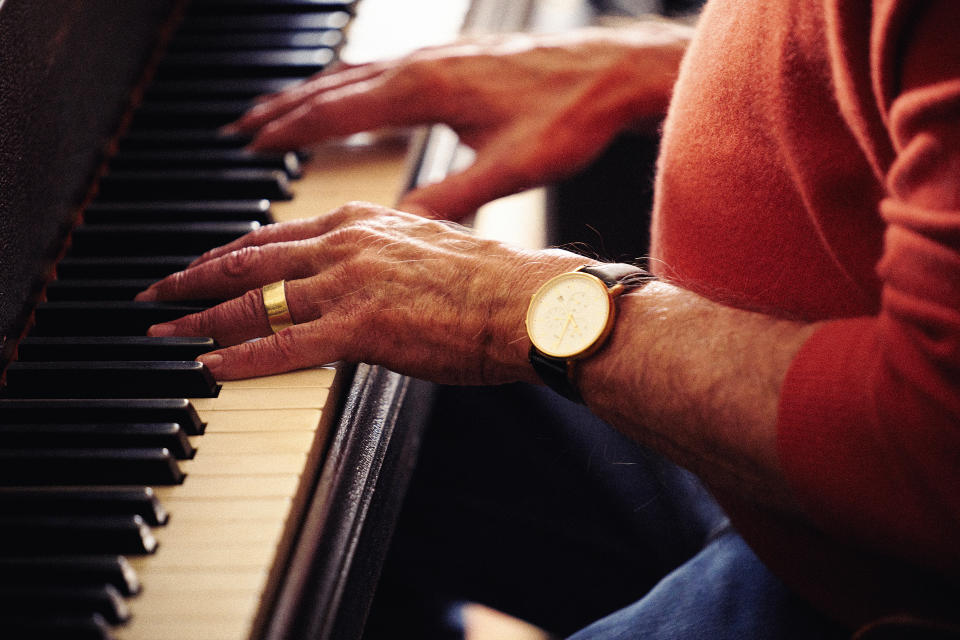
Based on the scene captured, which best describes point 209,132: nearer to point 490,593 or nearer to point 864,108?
point 490,593

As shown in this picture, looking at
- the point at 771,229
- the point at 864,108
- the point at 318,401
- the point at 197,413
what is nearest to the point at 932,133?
the point at 864,108

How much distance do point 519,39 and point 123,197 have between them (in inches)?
25.6

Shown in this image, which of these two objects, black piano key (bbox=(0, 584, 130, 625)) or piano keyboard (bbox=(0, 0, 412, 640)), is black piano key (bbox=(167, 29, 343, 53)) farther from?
black piano key (bbox=(0, 584, 130, 625))

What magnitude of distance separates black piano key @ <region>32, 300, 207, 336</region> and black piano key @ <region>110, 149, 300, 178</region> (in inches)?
A: 11.6

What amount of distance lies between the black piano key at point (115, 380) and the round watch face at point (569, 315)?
1.10 ft

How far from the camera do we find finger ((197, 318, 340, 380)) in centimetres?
83

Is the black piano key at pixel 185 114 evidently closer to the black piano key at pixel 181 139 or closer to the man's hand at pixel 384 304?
the black piano key at pixel 181 139

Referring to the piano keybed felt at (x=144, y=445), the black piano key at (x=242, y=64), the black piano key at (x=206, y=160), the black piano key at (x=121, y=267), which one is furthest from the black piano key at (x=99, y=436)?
the black piano key at (x=242, y=64)

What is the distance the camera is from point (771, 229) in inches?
30.9

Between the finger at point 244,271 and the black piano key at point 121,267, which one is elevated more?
the finger at point 244,271

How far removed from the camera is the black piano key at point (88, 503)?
2.31 feet


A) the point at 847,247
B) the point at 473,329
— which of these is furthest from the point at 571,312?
the point at 847,247

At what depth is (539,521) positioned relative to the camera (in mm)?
1189

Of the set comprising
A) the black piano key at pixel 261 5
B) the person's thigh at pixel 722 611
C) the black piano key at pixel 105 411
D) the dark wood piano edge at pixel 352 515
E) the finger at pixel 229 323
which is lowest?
the person's thigh at pixel 722 611
